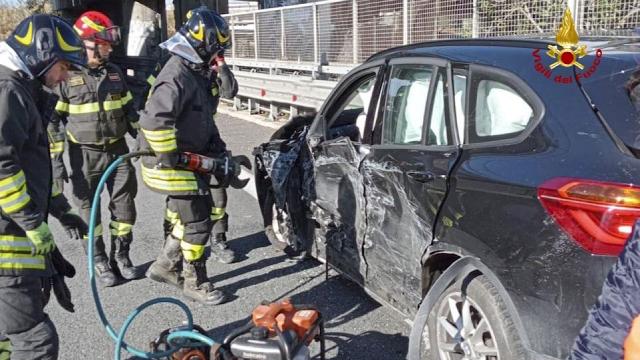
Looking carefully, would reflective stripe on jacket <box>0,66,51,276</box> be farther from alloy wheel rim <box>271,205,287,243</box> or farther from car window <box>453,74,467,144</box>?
alloy wheel rim <box>271,205,287,243</box>

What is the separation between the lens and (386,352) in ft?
12.0

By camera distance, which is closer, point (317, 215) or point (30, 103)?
point (30, 103)

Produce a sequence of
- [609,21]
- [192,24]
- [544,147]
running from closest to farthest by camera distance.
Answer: [544,147] → [192,24] → [609,21]

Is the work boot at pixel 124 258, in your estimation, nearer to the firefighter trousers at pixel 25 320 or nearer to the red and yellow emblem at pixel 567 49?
the firefighter trousers at pixel 25 320

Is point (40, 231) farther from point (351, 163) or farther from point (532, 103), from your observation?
point (532, 103)

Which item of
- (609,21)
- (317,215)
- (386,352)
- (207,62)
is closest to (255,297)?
(317,215)

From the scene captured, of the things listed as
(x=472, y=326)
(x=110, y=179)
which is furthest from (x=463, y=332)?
(x=110, y=179)

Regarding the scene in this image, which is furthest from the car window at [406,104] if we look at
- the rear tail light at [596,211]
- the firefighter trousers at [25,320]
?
the firefighter trousers at [25,320]

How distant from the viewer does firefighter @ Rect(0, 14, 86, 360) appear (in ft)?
8.63

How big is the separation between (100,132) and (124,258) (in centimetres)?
108

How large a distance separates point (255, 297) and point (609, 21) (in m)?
4.63

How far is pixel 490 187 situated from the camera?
103 inches

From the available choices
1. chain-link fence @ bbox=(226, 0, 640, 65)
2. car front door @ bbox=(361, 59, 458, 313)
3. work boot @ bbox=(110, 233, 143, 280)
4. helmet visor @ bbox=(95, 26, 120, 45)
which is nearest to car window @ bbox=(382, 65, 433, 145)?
car front door @ bbox=(361, 59, 458, 313)

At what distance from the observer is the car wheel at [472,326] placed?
2.55 metres
